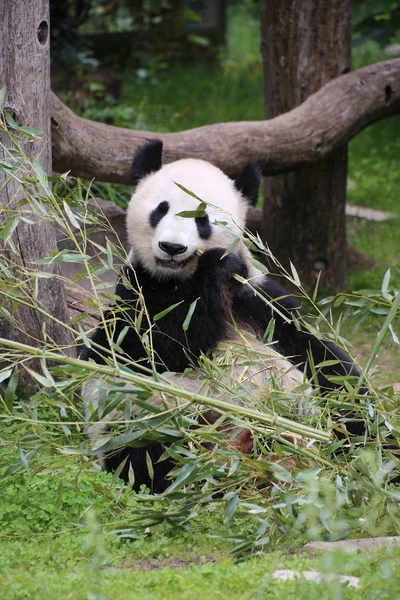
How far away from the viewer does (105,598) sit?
238cm

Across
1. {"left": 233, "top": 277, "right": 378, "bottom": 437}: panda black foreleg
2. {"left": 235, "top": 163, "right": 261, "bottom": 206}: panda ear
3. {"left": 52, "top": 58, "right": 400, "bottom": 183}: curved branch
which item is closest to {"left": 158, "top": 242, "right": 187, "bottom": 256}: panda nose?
{"left": 233, "top": 277, "right": 378, "bottom": 437}: panda black foreleg

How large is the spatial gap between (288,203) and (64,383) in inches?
150

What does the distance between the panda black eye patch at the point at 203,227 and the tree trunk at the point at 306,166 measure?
2.50m

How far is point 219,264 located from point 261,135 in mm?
1979

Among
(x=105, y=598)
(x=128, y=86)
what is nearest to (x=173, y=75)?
(x=128, y=86)

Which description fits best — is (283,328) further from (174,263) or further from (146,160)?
(146,160)

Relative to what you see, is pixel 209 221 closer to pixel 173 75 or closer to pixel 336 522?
pixel 336 522

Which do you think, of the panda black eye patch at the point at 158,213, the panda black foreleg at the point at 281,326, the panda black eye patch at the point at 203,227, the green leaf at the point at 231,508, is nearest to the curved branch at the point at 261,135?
the panda black eye patch at the point at 158,213

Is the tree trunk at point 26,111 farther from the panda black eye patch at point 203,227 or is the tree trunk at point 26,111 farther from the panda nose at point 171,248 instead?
the panda black eye patch at point 203,227

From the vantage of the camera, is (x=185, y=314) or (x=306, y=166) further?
(x=306, y=166)

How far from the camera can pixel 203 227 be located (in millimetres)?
3900

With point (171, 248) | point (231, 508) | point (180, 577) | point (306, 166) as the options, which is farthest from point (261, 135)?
point (180, 577)

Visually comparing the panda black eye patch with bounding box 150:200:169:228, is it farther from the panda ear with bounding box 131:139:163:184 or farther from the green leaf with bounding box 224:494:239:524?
the green leaf with bounding box 224:494:239:524

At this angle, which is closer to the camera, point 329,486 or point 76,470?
point 329,486
